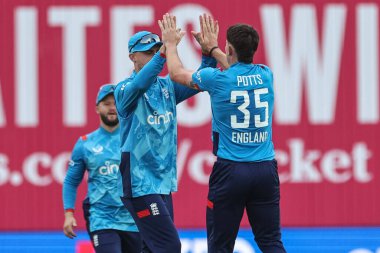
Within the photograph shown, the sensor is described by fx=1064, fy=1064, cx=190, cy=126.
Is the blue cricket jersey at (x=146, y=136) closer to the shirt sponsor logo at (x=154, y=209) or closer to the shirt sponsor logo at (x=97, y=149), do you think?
the shirt sponsor logo at (x=154, y=209)

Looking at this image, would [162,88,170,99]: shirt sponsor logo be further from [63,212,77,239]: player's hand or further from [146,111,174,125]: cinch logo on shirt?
[63,212,77,239]: player's hand

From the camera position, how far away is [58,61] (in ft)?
35.6

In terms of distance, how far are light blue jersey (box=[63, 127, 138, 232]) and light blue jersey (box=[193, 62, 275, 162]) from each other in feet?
5.80

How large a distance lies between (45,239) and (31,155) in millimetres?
864

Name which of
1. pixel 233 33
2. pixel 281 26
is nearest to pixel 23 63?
pixel 281 26

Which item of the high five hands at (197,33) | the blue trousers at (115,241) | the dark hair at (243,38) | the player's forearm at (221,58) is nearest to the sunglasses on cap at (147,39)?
the high five hands at (197,33)

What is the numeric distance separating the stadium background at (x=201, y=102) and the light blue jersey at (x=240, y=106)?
4080mm

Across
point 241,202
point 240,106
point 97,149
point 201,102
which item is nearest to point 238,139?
point 240,106

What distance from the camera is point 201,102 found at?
1086 centimetres

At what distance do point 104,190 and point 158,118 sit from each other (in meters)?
1.48

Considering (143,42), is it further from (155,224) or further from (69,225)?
(69,225)

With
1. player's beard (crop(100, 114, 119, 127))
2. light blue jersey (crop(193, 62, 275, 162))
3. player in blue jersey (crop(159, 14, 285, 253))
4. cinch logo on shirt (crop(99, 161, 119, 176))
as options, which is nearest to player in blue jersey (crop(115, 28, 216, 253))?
player in blue jersey (crop(159, 14, 285, 253))

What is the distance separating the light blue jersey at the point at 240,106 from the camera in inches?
262

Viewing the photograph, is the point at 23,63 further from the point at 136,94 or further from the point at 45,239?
the point at 136,94
